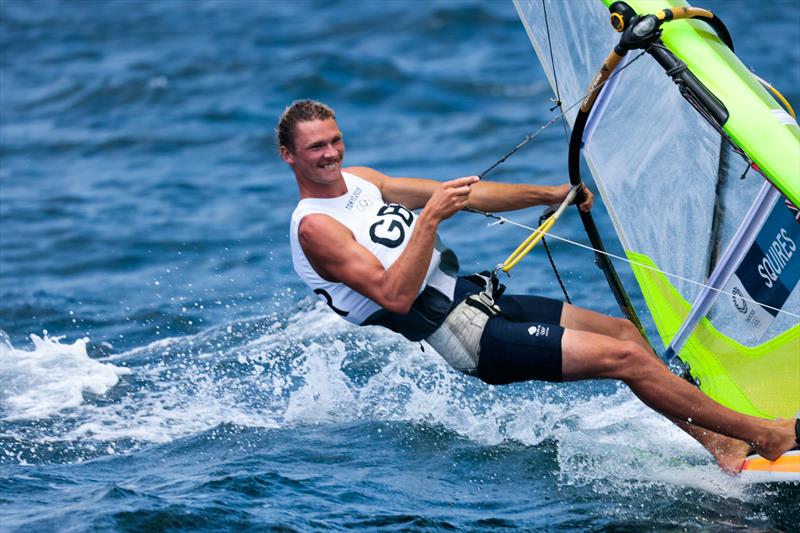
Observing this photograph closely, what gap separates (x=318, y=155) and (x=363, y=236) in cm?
39

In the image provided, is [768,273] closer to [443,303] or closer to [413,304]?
[443,303]

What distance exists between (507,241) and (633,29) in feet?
16.3

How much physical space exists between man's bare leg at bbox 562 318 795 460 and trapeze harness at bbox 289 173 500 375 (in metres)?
0.43

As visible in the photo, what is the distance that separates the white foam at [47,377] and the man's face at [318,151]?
2.25 meters

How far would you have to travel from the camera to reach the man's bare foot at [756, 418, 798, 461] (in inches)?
180

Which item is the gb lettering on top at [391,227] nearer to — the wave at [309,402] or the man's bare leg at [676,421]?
the man's bare leg at [676,421]

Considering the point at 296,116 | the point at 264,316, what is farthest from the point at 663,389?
the point at 264,316

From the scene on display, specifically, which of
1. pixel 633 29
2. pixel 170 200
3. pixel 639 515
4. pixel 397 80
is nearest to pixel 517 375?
pixel 639 515

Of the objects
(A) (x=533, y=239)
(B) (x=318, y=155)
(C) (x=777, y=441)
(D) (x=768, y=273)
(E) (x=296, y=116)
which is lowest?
(C) (x=777, y=441)

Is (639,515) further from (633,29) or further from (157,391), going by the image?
(157,391)

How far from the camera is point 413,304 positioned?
15.9 feet

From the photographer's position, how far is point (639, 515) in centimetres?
473

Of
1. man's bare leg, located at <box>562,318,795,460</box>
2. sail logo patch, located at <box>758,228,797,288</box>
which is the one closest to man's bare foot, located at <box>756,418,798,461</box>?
man's bare leg, located at <box>562,318,795,460</box>

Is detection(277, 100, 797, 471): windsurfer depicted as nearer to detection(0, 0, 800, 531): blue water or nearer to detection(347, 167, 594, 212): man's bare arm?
detection(347, 167, 594, 212): man's bare arm
